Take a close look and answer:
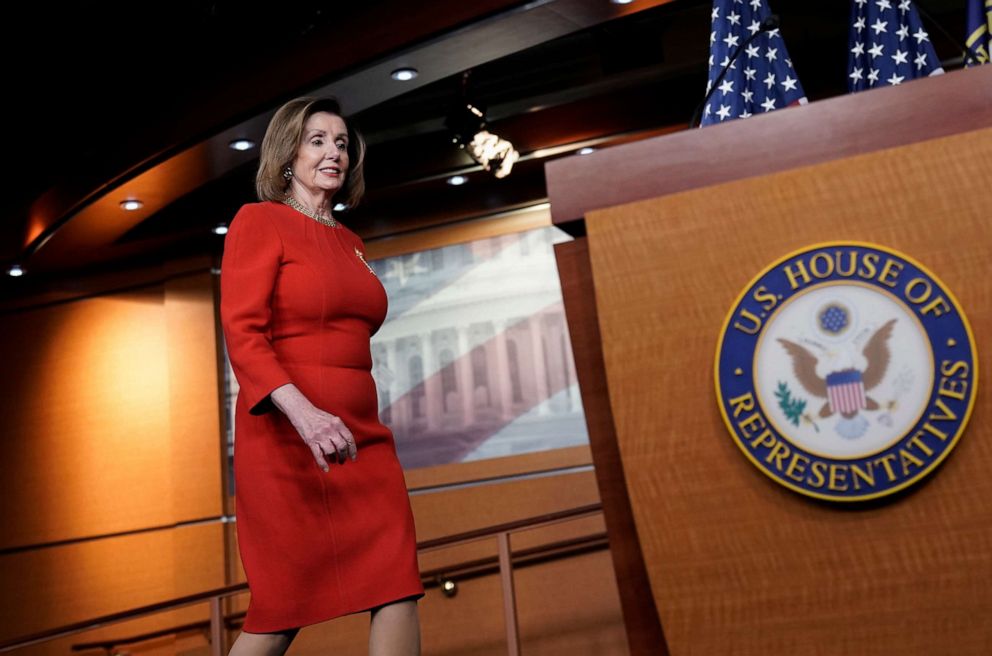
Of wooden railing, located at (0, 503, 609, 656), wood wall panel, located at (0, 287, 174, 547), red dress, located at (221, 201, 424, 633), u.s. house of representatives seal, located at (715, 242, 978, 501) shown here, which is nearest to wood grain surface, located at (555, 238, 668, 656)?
u.s. house of representatives seal, located at (715, 242, 978, 501)

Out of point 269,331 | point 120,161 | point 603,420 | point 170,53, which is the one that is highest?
point 170,53

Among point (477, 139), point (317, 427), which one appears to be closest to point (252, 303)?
point (317, 427)

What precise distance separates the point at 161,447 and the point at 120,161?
1828mm

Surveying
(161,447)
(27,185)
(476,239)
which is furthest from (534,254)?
(27,185)

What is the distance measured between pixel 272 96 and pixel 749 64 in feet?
8.94

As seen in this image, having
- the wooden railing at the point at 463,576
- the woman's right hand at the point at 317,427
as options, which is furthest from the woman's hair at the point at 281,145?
the wooden railing at the point at 463,576

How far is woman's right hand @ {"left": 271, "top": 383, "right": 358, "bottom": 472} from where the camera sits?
5.52ft

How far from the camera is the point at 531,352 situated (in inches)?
227

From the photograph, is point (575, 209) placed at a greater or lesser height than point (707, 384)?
greater

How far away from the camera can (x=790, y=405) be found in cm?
129

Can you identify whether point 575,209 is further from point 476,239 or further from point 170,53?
point 170,53

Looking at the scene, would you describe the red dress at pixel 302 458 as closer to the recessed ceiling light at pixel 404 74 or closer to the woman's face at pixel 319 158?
the woman's face at pixel 319 158

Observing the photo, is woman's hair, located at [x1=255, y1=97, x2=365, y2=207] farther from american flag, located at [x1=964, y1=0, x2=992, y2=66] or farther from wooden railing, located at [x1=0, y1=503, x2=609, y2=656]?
wooden railing, located at [x1=0, y1=503, x2=609, y2=656]

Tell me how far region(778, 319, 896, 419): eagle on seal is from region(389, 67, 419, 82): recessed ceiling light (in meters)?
3.56
